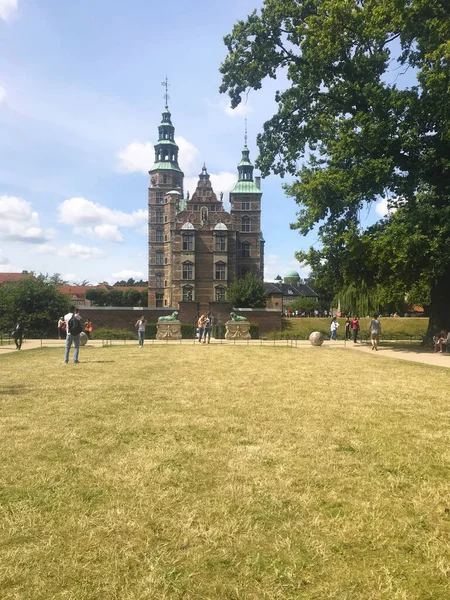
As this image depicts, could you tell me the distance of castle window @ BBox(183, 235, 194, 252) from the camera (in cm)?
6253

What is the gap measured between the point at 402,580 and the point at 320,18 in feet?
71.9

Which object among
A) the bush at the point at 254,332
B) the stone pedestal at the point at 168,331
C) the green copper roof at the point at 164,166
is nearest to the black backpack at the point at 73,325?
the stone pedestal at the point at 168,331

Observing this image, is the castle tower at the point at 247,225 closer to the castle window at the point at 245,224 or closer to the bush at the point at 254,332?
the castle window at the point at 245,224

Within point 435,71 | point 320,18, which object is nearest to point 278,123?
point 320,18

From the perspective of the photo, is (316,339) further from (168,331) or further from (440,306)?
(168,331)

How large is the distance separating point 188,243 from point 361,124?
144ft

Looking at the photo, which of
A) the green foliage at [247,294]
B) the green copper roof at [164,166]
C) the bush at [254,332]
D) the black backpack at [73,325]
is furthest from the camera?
the green copper roof at [164,166]

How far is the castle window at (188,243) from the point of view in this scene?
6253cm

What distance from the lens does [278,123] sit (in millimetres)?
23297

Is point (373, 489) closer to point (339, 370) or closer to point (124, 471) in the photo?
point (124, 471)

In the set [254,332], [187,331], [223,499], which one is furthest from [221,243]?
[223,499]

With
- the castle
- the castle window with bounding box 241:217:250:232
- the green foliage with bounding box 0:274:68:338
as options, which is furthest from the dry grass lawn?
the castle window with bounding box 241:217:250:232

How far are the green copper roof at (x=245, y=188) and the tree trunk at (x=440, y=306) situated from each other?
152ft

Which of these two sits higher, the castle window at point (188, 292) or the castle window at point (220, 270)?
the castle window at point (220, 270)
